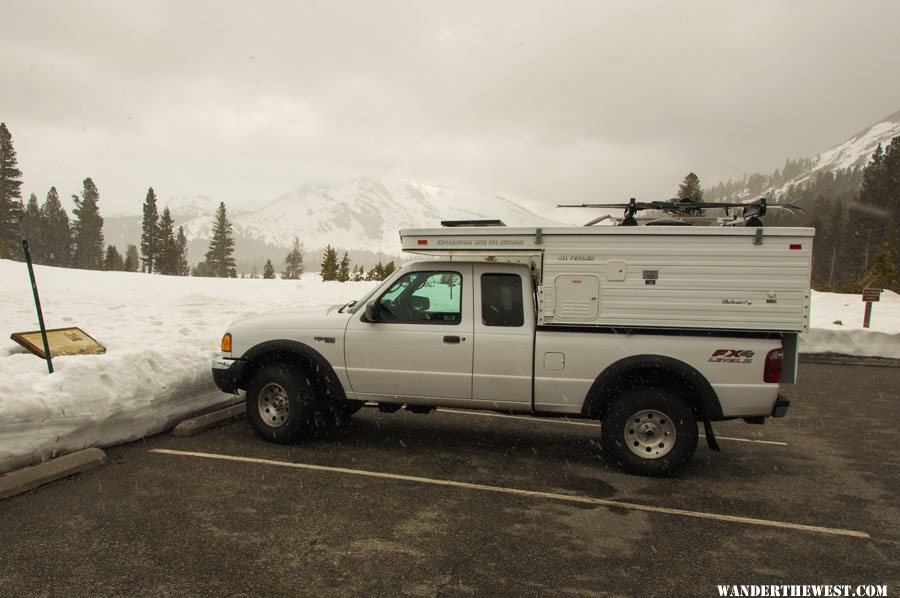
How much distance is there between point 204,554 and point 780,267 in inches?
214

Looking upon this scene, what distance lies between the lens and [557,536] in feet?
13.8

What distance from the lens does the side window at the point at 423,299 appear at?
19.9ft

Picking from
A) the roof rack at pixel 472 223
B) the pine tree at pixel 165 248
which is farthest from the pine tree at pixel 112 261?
the roof rack at pixel 472 223

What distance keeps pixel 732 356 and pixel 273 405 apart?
4.90m

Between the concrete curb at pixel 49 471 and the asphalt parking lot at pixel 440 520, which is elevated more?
the concrete curb at pixel 49 471

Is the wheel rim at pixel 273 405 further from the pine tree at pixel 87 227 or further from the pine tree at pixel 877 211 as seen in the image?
the pine tree at pixel 87 227

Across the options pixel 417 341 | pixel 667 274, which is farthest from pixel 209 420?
pixel 667 274

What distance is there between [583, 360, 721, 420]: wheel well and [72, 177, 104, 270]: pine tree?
106555 millimetres

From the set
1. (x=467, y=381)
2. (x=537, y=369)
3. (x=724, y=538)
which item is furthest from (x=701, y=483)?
(x=467, y=381)

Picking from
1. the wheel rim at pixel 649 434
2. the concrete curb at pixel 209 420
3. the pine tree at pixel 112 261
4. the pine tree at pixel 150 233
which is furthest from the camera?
the pine tree at pixel 112 261

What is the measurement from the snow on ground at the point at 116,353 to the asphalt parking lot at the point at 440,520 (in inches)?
17.7

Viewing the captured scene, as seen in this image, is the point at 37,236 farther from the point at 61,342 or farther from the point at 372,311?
the point at 372,311

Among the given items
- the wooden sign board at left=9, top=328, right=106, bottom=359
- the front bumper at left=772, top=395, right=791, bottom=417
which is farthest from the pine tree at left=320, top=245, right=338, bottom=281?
the front bumper at left=772, top=395, right=791, bottom=417

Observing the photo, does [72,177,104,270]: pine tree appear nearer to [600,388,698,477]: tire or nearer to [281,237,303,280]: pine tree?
[281,237,303,280]: pine tree
